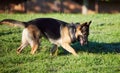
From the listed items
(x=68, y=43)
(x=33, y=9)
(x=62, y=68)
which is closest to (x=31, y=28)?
(x=68, y=43)

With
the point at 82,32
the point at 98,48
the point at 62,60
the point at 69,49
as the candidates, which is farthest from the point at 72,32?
the point at 98,48

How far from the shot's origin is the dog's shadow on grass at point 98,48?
11727 millimetres

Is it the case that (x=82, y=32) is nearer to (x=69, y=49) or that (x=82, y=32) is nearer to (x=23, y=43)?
(x=69, y=49)

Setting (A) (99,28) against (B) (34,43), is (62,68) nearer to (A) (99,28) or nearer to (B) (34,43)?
(B) (34,43)

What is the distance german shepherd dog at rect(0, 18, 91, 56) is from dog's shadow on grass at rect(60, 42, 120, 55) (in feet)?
2.36

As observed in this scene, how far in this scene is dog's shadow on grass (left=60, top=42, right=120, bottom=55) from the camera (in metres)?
11.7

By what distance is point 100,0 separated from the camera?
1487 inches

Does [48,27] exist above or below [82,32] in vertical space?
above

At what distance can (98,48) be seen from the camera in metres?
12.1

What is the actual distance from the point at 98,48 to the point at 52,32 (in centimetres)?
205

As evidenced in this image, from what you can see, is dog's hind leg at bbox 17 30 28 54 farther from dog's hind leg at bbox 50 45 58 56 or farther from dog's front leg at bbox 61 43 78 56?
dog's front leg at bbox 61 43 78 56

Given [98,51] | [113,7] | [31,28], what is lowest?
[113,7]

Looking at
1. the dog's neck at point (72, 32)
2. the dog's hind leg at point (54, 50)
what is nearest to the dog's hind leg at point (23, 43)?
the dog's hind leg at point (54, 50)

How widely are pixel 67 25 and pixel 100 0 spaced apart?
2737cm
